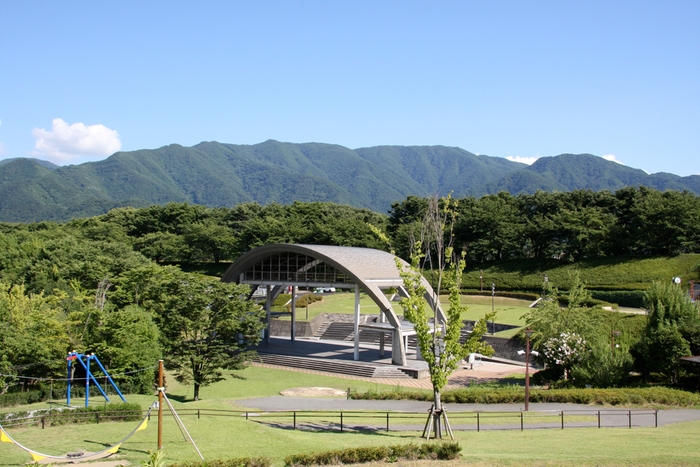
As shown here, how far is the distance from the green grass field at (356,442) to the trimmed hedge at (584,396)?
4099mm

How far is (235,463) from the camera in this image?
12.9 m

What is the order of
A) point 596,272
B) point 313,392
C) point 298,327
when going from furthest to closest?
point 596,272 < point 298,327 < point 313,392

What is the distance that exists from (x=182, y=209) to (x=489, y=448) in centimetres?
8028

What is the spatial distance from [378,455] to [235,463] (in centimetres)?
328

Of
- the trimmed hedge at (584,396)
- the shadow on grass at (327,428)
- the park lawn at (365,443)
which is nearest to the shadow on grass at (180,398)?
the park lawn at (365,443)

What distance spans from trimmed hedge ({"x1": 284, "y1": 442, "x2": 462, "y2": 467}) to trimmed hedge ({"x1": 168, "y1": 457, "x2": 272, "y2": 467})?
60cm

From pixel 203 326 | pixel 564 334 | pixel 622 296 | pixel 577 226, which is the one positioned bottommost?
pixel 564 334

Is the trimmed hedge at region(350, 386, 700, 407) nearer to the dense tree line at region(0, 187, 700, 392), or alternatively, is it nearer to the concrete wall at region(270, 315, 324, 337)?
the dense tree line at region(0, 187, 700, 392)

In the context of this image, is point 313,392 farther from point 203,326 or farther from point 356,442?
point 356,442

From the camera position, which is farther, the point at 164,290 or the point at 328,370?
the point at 328,370

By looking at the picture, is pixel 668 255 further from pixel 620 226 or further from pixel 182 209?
pixel 182 209

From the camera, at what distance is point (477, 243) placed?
61.1 metres

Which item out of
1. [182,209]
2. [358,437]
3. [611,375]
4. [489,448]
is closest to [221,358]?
[358,437]

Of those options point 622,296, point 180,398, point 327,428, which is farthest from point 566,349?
point 622,296
